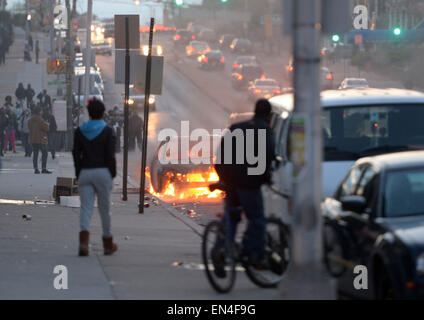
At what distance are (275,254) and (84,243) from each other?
2808 millimetres

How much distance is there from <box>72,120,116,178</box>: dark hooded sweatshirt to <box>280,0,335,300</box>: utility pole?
4.19 metres

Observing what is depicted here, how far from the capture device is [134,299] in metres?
9.34

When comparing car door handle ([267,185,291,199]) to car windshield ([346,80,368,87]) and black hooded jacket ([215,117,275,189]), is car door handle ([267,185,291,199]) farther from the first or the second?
car windshield ([346,80,368,87])

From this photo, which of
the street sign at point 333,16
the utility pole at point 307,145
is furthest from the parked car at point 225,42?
the utility pole at point 307,145

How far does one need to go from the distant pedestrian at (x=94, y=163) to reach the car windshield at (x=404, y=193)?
3831 millimetres

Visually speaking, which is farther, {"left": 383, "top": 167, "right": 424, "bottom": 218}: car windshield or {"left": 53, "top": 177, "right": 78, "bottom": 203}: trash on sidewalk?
{"left": 53, "top": 177, "right": 78, "bottom": 203}: trash on sidewalk

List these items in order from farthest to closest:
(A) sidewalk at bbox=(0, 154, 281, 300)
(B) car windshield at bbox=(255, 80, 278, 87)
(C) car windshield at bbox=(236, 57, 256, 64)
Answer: (C) car windshield at bbox=(236, 57, 256, 64) < (B) car windshield at bbox=(255, 80, 278, 87) < (A) sidewalk at bbox=(0, 154, 281, 300)

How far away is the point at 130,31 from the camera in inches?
744

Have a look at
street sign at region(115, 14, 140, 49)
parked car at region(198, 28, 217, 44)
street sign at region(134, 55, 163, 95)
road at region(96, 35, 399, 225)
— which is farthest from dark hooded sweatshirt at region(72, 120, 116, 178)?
parked car at region(198, 28, 217, 44)

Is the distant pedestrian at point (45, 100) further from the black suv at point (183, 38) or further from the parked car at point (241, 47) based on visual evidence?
the black suv at point (183, 38)

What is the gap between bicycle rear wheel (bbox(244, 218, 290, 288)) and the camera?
397 inches

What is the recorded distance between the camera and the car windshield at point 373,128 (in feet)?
40.3

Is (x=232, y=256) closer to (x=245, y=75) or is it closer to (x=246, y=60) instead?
(x=245, y=75)

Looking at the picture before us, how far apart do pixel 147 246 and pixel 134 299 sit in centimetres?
436
